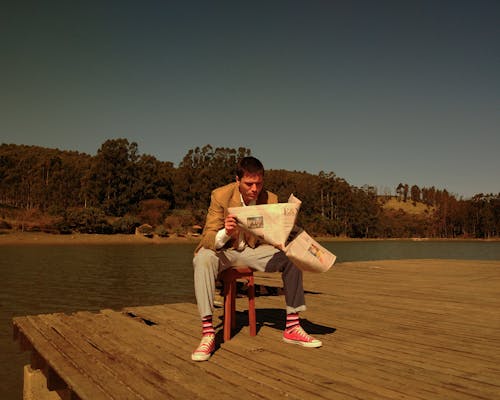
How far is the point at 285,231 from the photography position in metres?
2.86

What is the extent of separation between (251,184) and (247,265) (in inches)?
26.5

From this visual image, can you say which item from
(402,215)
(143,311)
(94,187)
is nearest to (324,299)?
(143,311)

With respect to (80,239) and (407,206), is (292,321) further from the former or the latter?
(407,206)

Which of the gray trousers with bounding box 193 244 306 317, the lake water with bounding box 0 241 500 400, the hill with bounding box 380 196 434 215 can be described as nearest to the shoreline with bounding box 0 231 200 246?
the lake water with bounding box 0 241 500 400

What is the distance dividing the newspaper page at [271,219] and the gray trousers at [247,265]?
43 centimetres

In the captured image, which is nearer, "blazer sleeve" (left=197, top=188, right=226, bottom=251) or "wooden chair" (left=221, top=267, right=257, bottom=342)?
"blazer sleeve" (left=197, top=188, right=226, bottom=251)

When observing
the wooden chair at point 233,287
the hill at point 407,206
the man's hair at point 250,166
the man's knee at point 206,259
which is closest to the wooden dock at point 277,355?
the wooden chair at point 233,287

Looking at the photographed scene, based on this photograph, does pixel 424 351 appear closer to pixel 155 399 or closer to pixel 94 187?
pixel 155 399

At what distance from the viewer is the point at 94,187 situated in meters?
58.4

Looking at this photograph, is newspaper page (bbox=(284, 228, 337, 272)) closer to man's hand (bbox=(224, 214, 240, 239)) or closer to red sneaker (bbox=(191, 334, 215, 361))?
man's hand (bbox=(224, 214, 240, 239))

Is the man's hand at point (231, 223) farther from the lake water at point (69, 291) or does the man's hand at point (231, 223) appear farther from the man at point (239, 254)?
the lake water at point (69, 291)

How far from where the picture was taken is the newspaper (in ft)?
9.34

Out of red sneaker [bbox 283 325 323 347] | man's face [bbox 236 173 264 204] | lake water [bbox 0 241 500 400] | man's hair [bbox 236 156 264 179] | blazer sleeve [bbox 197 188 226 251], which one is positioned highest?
man's hair [bbox 236 156 264 179]

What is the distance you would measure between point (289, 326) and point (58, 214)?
165ft
